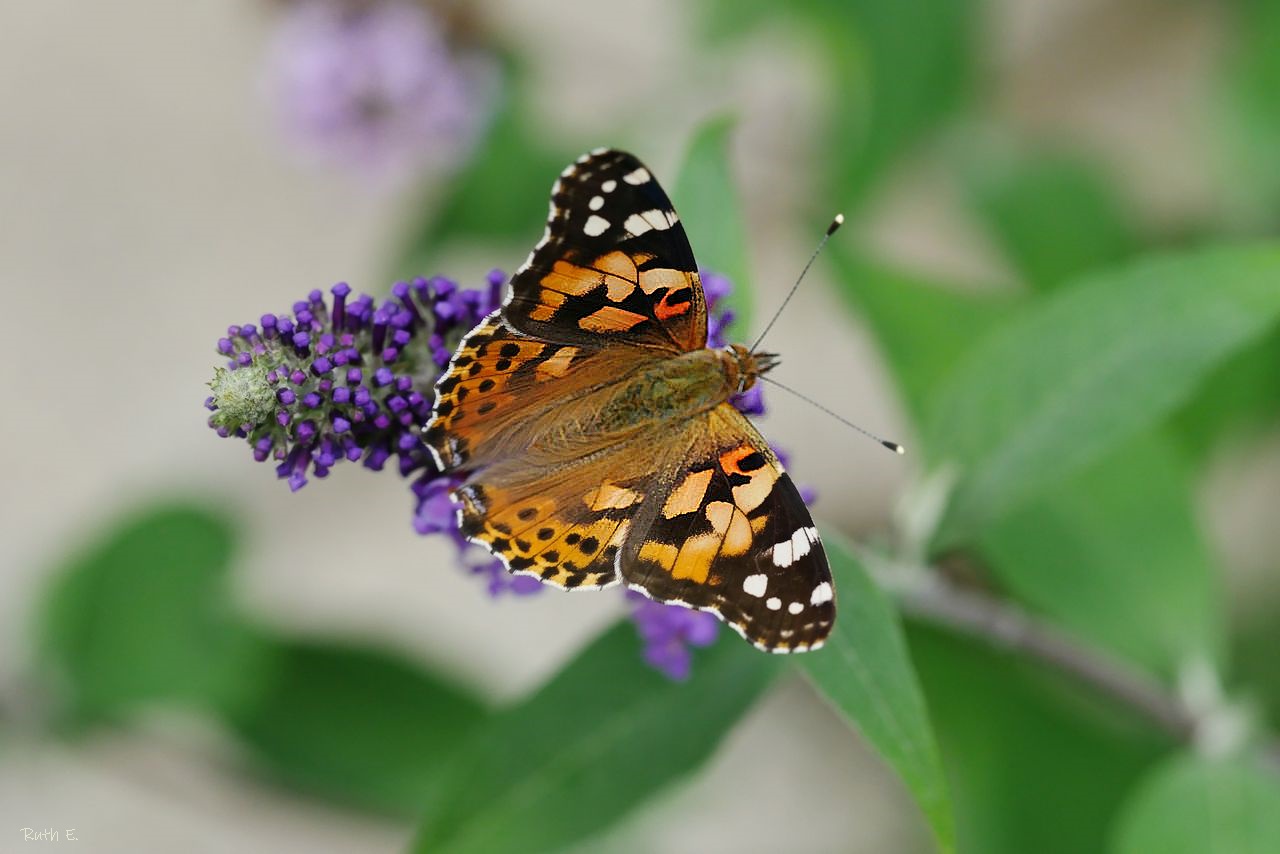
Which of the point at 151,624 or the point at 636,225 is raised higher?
the point at 636,225

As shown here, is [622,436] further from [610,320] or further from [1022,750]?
[1022,750]

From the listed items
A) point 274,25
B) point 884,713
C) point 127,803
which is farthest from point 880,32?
point 127,803

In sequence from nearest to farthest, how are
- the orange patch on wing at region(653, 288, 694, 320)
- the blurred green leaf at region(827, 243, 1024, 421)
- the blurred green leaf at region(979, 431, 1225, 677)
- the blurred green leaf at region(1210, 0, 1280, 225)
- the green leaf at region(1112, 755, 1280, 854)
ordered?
1. the orange patch on wing at region(653, 288, 694, 320)
2. the green leaf at region(1112, 755, 1280, 854)
3. the blurred green leaf at region(979, 431, 1225, 677)
4. the blurred green leaf at region(827, 243, 1024, 421)
5. the blurred green leaf at region(1210, 0, 1280, 225)

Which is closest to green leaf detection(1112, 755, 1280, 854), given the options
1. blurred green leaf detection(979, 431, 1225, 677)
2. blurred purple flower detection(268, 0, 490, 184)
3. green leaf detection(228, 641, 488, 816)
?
blurred green leaf detection(979, 431, 1225, 677)

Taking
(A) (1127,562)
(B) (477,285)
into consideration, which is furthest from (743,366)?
(B) (477,285)

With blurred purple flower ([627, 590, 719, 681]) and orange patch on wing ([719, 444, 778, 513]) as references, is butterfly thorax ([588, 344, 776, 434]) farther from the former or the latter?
blurred purple flower ([627, 590, 719, 681])

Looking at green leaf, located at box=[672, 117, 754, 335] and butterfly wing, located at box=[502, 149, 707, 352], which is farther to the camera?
green leaf, located at box=[672, 117, 754, 335]
